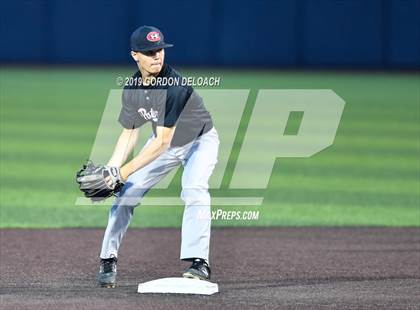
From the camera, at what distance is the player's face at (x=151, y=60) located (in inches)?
328

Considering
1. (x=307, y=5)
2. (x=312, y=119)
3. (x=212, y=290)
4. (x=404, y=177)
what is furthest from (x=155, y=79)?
(x=307, y=5)

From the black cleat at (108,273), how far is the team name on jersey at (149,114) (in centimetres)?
109

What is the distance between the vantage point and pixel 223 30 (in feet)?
108

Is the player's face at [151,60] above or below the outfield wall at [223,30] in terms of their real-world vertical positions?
below

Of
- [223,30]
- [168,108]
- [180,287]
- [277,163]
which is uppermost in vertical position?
[223,30]

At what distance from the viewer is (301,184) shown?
15.2 metres

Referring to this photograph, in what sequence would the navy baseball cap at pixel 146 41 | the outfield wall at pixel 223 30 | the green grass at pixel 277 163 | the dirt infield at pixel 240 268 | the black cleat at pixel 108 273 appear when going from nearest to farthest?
1. the dirt infield at pixel 240 268
2. the navy baseball cap at pixel 146 41
3. the black cleat at pixel 108 273
4. the green grass at pixel 277 163
5. the outfield wall at pixel 223 30

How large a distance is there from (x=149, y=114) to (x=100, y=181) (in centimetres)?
64

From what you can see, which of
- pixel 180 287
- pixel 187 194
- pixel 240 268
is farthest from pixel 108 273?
pixel 240 268

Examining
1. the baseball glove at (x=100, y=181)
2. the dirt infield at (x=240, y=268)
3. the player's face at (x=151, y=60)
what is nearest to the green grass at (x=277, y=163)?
the dirt infield at (x=240, y=268)

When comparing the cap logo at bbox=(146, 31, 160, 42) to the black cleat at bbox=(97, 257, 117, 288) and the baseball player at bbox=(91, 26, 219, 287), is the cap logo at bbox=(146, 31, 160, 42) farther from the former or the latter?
the black cleat at bbox=(97, 257, 117, 288)

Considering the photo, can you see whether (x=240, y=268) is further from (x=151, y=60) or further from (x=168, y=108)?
(x=151, y=60)

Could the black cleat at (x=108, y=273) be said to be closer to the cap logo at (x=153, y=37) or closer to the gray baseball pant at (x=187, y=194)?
the gray baseball pant at (x=187, y=194)

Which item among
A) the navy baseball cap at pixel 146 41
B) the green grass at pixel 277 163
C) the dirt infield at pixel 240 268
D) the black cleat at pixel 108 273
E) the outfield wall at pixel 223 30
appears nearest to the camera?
the dirt infield at pixel 240 268
